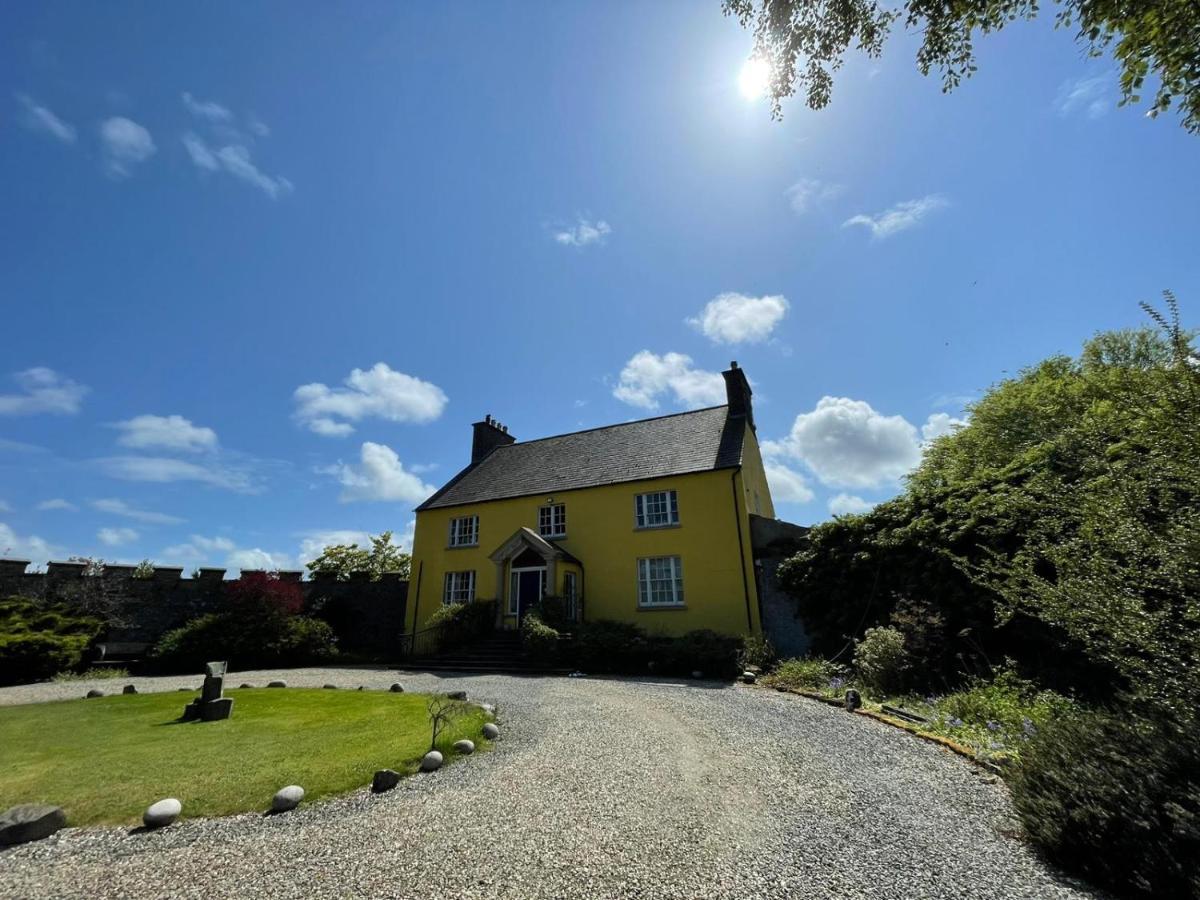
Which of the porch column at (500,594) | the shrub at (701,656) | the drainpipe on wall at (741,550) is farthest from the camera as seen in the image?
the porch column at (500,594)

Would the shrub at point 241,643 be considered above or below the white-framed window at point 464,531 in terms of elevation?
below

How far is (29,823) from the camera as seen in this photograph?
4453 millimetres

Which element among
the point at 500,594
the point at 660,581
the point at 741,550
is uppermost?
the point at 741,550

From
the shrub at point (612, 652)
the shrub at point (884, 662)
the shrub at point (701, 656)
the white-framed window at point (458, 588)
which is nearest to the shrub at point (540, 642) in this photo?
the shrub at point (612, 652)

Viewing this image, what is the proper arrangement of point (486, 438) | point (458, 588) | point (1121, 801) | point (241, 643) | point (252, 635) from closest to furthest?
1. point (1121, 801)
2. point (241, 643)
3. point (252, 635)
4. point (458, 588)
5. point (486, 438)

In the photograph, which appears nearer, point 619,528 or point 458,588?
point 619,528

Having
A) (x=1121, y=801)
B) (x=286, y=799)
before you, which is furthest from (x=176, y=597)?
(x=1121, y=801)

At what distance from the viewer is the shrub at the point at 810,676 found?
1137cm

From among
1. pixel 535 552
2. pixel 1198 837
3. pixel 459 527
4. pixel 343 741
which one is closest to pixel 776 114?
pixel 1198 837

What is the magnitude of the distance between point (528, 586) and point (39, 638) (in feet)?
46.4

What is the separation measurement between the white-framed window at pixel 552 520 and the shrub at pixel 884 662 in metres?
12.6

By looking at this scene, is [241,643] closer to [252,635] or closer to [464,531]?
[252,635]

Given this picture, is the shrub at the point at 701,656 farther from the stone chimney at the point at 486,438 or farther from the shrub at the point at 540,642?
the stone chimney at the point at 486,438

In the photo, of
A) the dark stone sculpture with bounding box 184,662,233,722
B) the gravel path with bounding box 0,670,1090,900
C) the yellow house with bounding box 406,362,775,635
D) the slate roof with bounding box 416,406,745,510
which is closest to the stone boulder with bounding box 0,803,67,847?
the gravel path with bounding box 0,670,1090,900
